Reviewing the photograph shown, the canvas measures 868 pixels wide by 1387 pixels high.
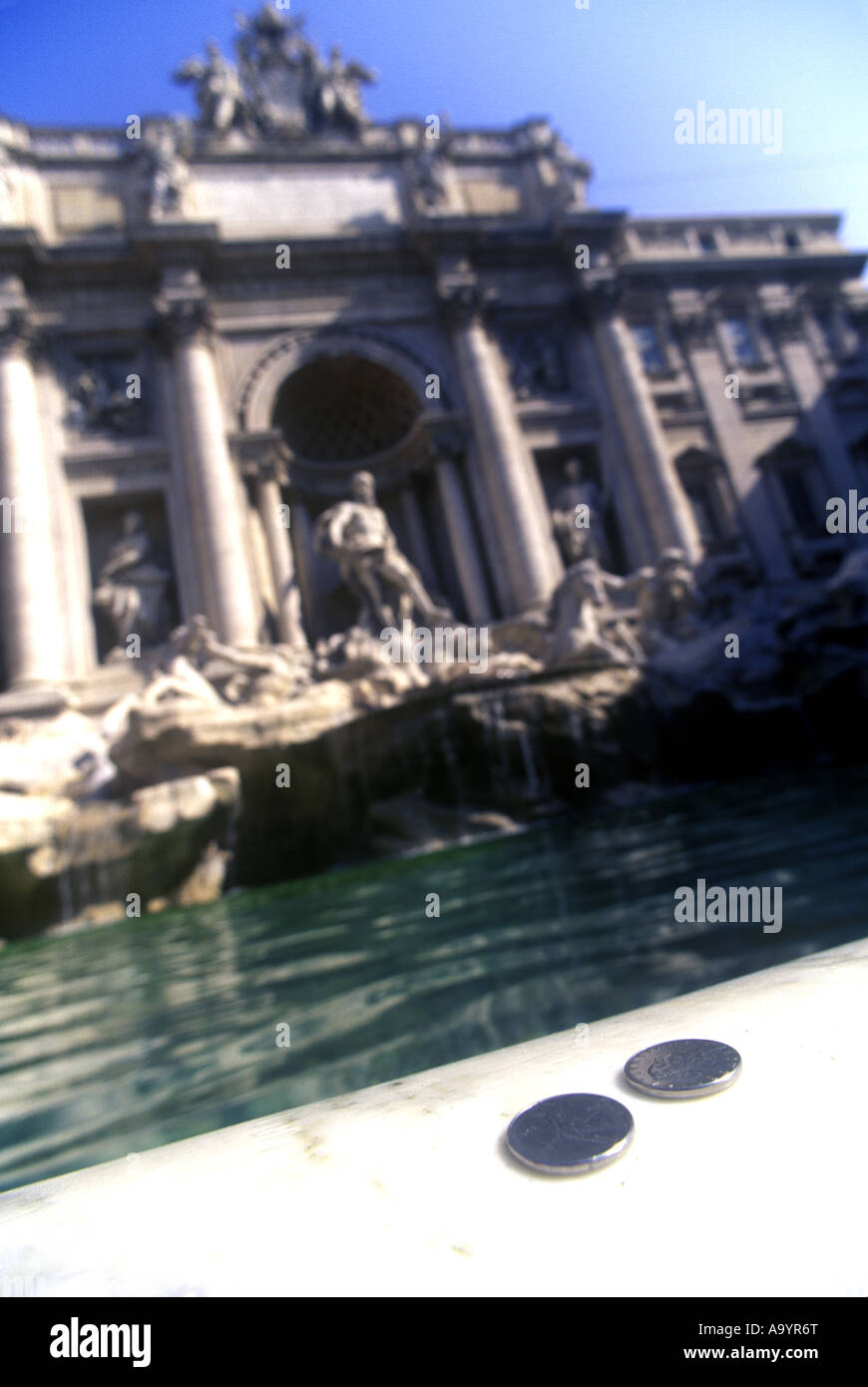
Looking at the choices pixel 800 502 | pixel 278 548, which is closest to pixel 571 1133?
pixel 278 548

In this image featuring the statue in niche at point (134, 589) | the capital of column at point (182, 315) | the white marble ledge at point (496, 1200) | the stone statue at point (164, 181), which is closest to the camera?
the white marble ledge at point (496, 1200)

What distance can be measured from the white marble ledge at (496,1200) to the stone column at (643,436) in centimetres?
1824

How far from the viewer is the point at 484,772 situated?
962 centimetres

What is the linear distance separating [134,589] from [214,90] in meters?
13.6

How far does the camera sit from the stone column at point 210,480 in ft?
51.2

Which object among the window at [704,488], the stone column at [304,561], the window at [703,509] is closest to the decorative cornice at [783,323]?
the window at [704,488]

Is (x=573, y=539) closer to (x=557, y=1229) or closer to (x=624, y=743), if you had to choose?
(x=624, y=743)

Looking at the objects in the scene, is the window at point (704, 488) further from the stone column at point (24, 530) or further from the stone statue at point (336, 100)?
the stone column at point (24, 530)

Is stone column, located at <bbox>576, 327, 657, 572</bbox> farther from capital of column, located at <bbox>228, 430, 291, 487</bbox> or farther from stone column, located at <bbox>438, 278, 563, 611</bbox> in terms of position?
capital of column, located at <bbox>228, 430, 291, 487</bbox>

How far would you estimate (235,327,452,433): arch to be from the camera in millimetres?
17406

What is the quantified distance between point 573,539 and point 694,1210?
1843 cm

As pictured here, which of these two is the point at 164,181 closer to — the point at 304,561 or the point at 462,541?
the point at 304,561

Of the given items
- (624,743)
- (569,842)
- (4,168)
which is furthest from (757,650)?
(4,168)

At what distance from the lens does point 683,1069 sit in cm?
122
